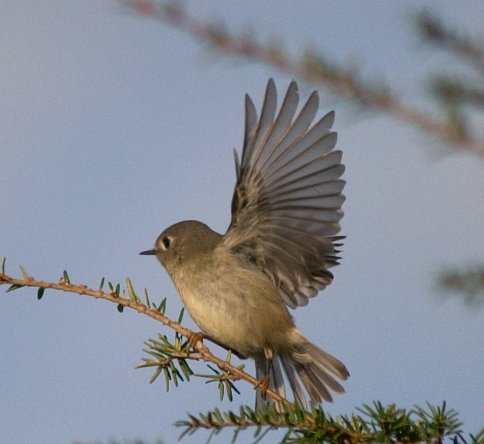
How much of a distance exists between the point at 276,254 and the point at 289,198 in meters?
0.35

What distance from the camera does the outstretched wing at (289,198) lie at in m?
3.85

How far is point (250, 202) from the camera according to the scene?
4.16 m

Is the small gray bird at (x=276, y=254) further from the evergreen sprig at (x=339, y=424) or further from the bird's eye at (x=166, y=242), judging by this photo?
the evergreen sprig at (x=339, y=424)

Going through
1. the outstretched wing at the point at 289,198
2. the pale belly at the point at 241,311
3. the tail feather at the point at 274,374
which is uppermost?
→ the outstretched wing at the point at 289,198

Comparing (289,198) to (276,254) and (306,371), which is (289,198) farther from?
(306,371)

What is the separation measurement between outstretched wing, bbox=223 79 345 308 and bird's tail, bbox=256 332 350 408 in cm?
33

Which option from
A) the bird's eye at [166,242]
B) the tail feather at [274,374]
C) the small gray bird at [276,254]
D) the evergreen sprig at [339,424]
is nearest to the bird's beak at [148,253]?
the bird's eye at [166,242]

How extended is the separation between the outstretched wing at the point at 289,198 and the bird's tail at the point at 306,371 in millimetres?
328

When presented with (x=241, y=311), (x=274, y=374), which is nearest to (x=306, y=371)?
(x=274, y=374)

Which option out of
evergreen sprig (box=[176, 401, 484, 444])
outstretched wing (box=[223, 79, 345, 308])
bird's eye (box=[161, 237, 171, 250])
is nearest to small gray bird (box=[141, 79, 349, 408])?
outstretched wing (box=[223, 79, 345, 308])

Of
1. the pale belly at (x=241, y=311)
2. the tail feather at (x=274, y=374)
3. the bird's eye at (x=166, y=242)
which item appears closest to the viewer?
the pale belly at (x=241, y=311)

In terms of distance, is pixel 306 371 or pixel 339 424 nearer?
pixel 339 424

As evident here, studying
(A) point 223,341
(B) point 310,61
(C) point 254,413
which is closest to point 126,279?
(C) point 254,413

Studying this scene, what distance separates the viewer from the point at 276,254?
4266 mm
